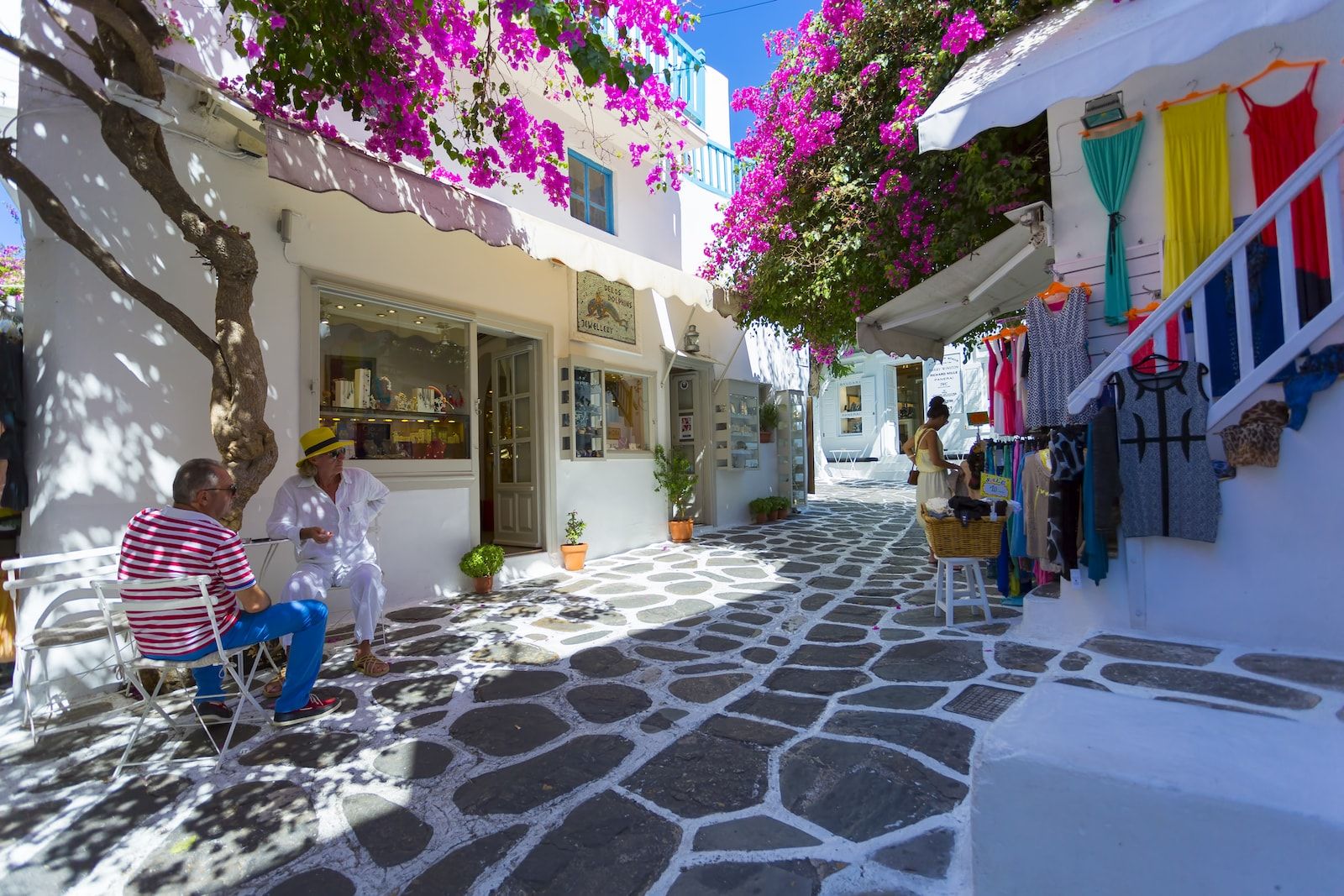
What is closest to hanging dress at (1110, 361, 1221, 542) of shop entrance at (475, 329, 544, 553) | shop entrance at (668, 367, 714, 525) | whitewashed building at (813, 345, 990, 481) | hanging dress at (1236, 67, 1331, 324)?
hanging dress at (1236, 67, 1331, 324)

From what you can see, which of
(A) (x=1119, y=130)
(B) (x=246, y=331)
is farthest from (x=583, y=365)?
(A) (x=1119, y=130)

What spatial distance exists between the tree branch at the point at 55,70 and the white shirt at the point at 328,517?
2314 millimetres

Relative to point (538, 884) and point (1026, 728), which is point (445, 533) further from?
point (1026, 728)

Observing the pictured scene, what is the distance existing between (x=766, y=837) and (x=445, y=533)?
450cm

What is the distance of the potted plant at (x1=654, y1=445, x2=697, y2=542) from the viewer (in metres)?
8.67

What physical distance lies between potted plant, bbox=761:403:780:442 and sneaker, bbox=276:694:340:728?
8877 millimetres

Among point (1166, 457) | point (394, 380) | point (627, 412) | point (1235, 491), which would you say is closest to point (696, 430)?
point (627, 412)

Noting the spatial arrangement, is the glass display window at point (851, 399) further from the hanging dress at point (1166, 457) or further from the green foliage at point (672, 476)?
the hanging dress at point (1166, 457)

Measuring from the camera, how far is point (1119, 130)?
3941 millimetres

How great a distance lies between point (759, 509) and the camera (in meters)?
10.6

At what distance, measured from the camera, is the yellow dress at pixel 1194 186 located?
3666mm

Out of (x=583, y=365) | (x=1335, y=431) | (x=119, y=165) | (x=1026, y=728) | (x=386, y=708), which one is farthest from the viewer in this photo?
(x=583, y=365)

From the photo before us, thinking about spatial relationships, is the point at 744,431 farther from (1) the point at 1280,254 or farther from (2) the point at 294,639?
(2) the point at 294,639

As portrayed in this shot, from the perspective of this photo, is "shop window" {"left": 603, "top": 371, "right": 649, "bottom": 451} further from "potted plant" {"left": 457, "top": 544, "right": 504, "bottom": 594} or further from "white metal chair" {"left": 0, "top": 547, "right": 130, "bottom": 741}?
"white metal chair" {"left": 0, "top": 547, "right": 130, "bottom": 741}
